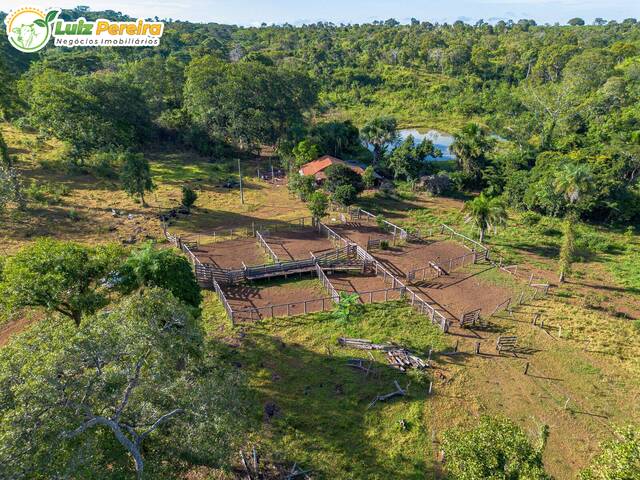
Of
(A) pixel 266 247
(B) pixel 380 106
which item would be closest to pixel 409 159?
(A) pixel 266 247

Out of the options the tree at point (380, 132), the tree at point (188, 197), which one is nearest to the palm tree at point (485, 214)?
the tree at point (380, 132)

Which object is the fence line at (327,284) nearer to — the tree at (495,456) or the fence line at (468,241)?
the fence line at (468,241)

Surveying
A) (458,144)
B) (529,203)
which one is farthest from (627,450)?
(458,144)

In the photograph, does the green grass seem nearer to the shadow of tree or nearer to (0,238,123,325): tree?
the shadow of tree

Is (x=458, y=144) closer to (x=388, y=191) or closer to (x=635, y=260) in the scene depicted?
(x=388, y=191)

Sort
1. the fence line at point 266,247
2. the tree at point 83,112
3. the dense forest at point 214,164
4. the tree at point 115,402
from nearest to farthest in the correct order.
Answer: the tree at point 115,402 → the dense forest at point 214,164 → the fence line at point 266,247 → the tree at point 83,112

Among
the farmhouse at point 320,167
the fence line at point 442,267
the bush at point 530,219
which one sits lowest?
the fence line at point 442,267

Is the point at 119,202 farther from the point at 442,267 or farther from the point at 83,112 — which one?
the point at 442,267

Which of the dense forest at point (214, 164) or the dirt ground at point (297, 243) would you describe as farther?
the dirt ground at point (297, 243)
